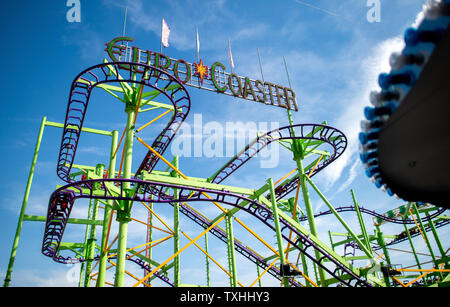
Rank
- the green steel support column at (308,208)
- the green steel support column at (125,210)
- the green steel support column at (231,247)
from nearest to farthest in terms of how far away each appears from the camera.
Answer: the green steel support column at (125,210) < the green steel support column at (231,247) < the green steel support column at (308,208)

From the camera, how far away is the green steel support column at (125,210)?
7.99 m

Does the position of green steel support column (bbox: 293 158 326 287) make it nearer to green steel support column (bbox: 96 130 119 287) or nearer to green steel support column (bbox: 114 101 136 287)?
green steel support column (bbox: 114 101 136 287)

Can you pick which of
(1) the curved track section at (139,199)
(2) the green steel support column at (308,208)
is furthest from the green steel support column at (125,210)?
(2) the green steel support column at (308,208)

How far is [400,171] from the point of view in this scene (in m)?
3.78

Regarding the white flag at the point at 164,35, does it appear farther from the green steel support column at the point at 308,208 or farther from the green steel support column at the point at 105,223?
the green steel support column at the point at 308,208

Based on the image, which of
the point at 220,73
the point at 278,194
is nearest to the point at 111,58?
the point at 220,73

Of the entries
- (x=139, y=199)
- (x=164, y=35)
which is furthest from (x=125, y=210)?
(x=164, y=35)

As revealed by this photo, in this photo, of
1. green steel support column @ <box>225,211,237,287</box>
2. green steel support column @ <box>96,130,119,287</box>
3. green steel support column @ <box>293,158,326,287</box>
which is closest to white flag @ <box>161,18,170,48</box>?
green steel support column @ <box>96,130,119,287</box>

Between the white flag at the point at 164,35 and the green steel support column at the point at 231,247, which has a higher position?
the white flag at the point at 164,35

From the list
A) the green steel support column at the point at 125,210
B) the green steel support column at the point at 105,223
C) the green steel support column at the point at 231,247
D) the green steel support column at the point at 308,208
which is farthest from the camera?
the green steel support column at the point at 308,208

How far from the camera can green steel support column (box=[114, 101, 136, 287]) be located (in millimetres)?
7988

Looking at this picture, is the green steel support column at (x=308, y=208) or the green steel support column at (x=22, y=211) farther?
the green steel support column at (x=308, y=208)
